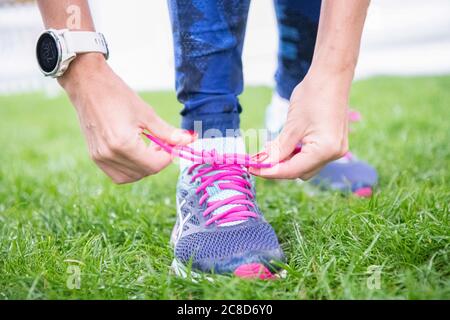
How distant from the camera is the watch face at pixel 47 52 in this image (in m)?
0.98

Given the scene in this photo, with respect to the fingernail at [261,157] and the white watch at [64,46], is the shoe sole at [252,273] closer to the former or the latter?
the fingernail at [261,157]

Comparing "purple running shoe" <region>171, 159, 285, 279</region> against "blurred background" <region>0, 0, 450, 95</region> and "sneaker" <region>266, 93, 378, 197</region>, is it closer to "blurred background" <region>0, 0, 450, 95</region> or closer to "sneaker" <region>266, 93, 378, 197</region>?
Answer: "sneaker" <region>266, 93, 378, 197</region>

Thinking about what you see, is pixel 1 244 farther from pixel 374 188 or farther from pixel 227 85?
pixel 374 188

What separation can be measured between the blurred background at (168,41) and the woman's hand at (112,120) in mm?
4600

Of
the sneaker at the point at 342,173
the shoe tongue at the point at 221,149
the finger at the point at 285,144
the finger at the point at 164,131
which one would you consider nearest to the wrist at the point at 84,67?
the finger at the point at 164,131

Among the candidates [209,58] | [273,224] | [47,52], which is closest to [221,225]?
[273,224]

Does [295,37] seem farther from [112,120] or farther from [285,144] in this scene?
[112,120]

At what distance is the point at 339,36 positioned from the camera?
0.95 meters

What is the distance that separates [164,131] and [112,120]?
11 cm

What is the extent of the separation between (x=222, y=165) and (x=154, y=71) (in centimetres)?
531

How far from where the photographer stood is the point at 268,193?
1.58 m

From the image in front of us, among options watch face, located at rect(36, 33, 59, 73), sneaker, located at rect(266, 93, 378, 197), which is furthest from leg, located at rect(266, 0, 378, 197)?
watch face, located at rect(36, 33, 59, 73)
